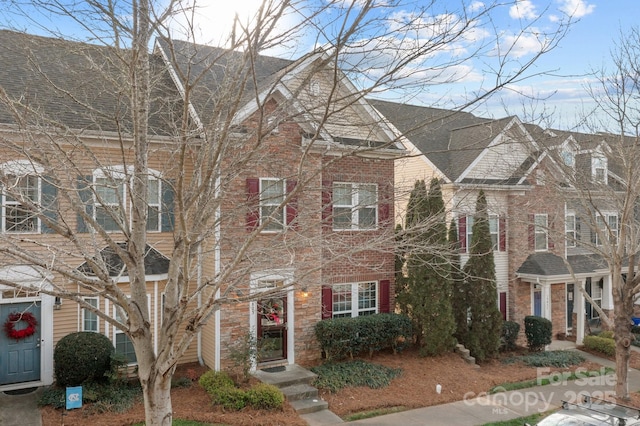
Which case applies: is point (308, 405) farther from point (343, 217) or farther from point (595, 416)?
point (595, 416)

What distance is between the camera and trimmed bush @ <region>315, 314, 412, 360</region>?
43.7 feet

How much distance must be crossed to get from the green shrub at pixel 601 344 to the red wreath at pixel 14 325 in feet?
57.8

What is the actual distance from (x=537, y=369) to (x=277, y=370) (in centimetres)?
782

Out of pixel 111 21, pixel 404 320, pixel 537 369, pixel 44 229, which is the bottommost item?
pixel 537 369

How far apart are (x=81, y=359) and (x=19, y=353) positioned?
1984mm

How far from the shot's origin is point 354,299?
14.8m

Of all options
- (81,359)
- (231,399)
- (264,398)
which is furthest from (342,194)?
(81,359)

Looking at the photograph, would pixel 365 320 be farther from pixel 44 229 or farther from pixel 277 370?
pixel 44 229

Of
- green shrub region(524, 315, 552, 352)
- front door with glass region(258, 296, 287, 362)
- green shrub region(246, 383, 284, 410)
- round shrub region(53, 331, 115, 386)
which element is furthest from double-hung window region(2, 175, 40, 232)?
green shrub region(524, 315, 552, 352)

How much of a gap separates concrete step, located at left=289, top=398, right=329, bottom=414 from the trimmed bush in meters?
2.47

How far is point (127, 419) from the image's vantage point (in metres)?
9.36

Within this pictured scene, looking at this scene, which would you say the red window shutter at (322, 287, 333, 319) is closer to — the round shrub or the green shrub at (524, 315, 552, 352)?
the round shrub

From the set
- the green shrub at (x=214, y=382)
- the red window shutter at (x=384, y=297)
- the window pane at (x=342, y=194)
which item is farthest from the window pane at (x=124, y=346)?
the red window shutter at (x=384, y=297)

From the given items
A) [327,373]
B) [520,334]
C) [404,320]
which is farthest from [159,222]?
[520,334]
